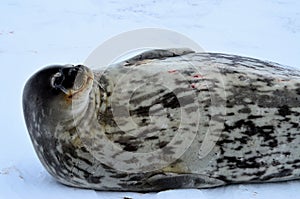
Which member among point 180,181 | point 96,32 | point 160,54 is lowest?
point 180,181

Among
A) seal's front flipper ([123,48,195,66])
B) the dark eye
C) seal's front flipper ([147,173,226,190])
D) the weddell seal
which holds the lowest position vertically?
seal's front flipper ([147,173,226,190])

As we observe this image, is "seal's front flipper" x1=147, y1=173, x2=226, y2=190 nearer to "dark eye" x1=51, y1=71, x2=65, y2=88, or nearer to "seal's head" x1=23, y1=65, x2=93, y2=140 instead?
"seal's head" x1=23, y1=65, x2=93, y2=140

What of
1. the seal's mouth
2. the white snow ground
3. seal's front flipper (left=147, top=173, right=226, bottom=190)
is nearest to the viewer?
the seal's mouth

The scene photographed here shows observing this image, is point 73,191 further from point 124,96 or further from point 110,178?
point 124,96

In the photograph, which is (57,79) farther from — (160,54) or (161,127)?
(160,54)

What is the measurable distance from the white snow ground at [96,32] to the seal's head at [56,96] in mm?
320

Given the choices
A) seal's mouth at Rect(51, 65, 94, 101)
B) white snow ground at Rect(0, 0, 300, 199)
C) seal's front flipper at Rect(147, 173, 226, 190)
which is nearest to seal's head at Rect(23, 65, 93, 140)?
seal's mouth at Rect(51, 65, 94, 101)

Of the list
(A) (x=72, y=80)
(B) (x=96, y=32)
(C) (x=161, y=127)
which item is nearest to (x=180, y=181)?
(C) (x=161, y=127)

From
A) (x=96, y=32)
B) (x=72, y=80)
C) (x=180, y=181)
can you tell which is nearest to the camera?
(x=72, y=80)

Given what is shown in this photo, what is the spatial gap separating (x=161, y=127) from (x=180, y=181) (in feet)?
0.90

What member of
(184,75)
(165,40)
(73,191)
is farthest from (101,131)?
(165,40)

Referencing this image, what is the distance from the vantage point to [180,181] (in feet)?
8.80

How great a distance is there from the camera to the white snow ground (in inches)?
118

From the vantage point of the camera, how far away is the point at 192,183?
271 cm
